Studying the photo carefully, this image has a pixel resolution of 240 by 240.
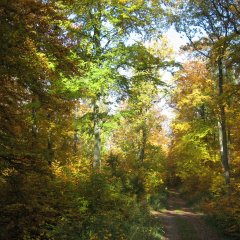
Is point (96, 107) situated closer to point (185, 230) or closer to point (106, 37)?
point (106, 37)

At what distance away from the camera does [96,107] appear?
15.3 metres

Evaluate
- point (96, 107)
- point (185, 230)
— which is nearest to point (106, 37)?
point (96, 107)

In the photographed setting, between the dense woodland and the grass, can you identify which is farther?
the grass

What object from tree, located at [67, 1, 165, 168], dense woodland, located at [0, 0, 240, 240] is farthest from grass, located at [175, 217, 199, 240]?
tree, located at [67, 1, 165, 168]

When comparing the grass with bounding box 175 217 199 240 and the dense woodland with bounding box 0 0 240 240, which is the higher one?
the dense woodland with bounding box 0 0 240 240

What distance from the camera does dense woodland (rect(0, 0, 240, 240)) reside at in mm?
8016

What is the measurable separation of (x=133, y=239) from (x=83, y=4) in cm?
1037

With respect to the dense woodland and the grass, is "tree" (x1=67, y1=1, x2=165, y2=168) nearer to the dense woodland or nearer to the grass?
the dense woodland

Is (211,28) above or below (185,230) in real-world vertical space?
above

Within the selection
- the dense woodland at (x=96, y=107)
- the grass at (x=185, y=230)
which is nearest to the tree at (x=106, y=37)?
the dense woodland at (x=96, y=107)

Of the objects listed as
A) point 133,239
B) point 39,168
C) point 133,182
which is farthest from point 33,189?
point 133,182

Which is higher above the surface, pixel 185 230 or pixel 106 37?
pixel 106 37

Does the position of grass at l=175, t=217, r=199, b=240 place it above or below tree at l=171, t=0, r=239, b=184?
below

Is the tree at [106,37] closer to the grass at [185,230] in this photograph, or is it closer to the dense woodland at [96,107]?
the dense woodland at [96,107]
